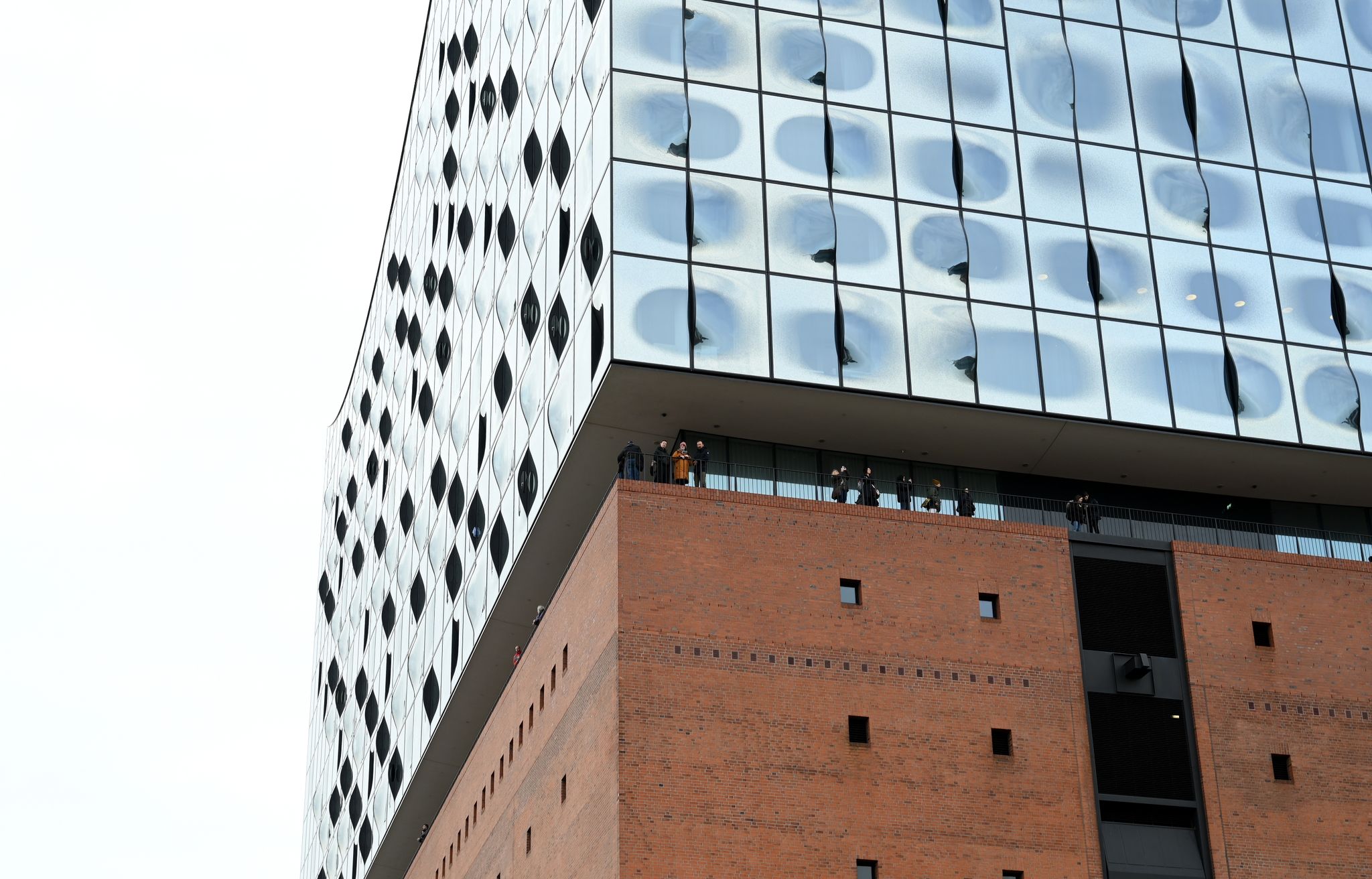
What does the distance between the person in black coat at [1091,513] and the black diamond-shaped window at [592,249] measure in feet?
36.0

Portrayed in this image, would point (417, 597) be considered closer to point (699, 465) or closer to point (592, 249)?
point (592, 249)

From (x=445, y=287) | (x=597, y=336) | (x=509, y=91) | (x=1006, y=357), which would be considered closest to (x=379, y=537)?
(x=445, y=287)

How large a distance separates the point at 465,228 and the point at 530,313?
379 inches

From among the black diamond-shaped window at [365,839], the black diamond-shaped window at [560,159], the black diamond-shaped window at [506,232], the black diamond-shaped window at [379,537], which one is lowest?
the black diamond-shaped window at [365,839]

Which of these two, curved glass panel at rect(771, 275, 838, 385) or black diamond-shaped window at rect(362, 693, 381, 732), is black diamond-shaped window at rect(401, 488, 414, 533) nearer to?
black diamond-shaped window at rect(362, 693, 381, 732)

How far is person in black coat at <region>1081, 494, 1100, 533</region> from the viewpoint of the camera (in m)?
37.0

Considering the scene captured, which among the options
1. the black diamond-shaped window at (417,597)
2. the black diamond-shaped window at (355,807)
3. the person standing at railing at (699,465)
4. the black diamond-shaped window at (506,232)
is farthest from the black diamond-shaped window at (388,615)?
the person standing at railing at (699,465)

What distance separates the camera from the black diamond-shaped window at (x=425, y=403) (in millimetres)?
53938

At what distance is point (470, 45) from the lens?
178 ft

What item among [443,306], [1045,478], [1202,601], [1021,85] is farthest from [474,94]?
[1202,601]

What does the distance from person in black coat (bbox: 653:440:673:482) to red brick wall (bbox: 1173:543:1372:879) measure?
10.0 metres

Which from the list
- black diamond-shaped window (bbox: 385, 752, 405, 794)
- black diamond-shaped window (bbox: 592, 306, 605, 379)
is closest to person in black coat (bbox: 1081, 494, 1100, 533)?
black diamond-shaped window (bbox: 592, 306, 605, 379)

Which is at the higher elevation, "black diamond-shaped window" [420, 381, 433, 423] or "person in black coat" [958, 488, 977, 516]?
"black diamond-shaped window" [420, 381, 433, 423]

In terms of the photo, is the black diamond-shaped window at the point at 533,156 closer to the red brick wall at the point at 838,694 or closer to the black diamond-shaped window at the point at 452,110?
the black diamond-shaped window at the point at 452,110
